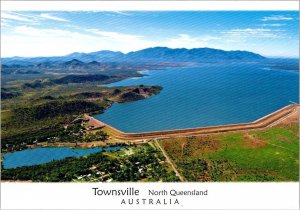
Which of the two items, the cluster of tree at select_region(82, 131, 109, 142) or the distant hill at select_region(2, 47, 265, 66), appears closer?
the cluster of tree at select_region(82, 131, 109, 142)

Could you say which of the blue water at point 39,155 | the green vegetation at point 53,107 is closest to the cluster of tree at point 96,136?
the green vegetation at point 53,107

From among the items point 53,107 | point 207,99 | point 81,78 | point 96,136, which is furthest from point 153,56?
point 96,136

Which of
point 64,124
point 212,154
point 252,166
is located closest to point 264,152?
point 252,166

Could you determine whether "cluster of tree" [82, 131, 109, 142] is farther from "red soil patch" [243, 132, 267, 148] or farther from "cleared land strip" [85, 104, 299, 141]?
"red soil patch" [243, 132, 267, 148]

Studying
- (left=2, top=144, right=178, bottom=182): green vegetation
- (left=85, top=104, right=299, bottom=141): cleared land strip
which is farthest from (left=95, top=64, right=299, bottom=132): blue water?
(left=2, top=144, right=178, bottom=182): green vegetation

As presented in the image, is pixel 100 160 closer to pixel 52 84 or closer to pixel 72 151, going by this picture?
pixel 72 151

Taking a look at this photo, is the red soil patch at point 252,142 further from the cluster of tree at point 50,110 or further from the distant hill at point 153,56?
the cluster of tree at point 50,110
